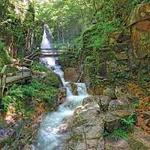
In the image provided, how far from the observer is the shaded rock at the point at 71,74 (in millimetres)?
18366

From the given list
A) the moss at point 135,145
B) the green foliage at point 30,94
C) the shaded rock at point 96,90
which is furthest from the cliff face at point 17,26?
the moss at point 135,145

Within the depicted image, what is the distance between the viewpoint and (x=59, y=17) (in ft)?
106

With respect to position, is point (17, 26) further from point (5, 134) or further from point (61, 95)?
point (5, 134)

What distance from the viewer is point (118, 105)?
10406 mm

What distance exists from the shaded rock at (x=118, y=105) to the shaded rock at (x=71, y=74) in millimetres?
7486

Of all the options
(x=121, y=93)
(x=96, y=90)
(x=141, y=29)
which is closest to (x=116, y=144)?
(x=121, y=93)

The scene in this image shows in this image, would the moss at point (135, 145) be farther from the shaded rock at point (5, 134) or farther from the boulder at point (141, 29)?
the boulder at point (141, 29)

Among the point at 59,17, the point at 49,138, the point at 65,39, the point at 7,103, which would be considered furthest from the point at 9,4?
the point at 65,39

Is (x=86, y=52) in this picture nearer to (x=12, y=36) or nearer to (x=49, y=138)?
(x=12, y=36)

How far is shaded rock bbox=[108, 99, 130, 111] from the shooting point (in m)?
10.2

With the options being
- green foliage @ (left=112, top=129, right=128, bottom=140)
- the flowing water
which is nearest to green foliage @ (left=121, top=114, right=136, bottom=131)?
green foliage @ (left=112, top=129, right=128, bottom=140)

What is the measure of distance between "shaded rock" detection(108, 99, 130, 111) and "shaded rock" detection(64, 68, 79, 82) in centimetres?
749

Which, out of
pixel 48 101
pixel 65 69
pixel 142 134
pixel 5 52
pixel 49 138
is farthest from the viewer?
pixel 65 69

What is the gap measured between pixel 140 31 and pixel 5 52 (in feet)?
20.0
